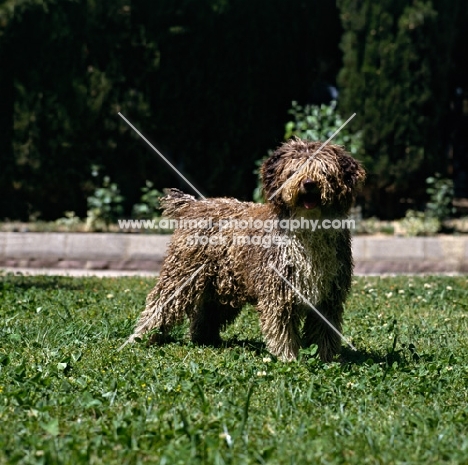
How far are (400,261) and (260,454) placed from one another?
755 cm

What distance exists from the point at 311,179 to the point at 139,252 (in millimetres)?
6067

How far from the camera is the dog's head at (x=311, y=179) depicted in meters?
5.33

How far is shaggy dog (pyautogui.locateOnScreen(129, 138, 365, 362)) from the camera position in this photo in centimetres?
543

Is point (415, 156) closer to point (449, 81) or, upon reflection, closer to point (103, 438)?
point (449, 81)

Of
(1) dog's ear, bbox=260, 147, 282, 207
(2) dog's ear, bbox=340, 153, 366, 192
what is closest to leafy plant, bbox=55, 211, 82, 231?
(1) dog's ear, bbox=260, 147, 282, 207

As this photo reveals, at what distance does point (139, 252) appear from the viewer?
11.1m

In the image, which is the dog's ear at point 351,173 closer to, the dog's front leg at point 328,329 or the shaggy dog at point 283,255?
Answer: the shaggy dog at point 283,255

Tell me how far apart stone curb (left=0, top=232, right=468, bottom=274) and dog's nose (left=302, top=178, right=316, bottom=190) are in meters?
5.76

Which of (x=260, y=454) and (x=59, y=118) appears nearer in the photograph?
(x=260, y=454)

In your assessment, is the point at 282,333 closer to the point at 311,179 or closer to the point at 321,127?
the point at 311,179

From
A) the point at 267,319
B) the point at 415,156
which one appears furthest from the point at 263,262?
the point at 415,156

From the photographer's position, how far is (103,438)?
12.8 feet

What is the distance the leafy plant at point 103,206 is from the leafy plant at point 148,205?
0.25m

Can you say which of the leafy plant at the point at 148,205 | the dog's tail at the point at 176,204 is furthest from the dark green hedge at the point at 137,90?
the dog's tail at the point at 176,204
